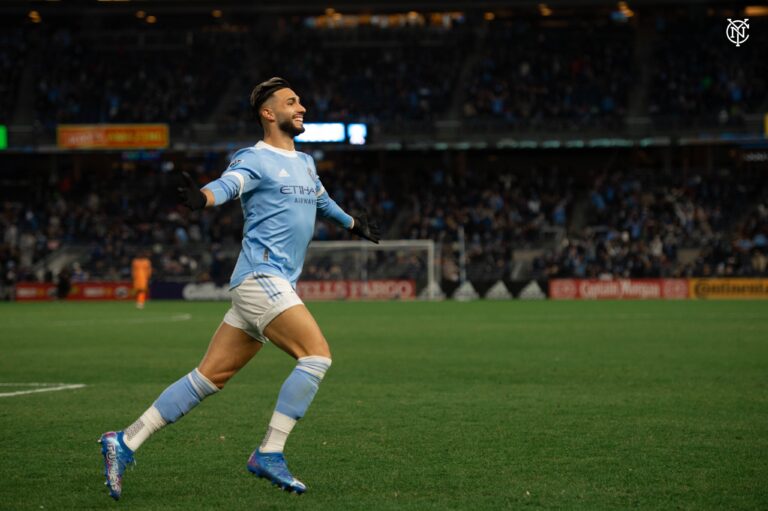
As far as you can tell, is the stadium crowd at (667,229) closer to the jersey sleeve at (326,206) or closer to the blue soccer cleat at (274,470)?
the jersey sleeve at (326,206)

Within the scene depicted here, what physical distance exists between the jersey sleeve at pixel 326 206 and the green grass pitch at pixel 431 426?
1748mm

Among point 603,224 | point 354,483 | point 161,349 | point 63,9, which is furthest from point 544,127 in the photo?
point 354,483

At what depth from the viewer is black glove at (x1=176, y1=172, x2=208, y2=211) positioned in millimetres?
6051

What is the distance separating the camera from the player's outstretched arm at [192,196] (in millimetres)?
6055

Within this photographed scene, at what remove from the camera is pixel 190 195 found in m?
6.10

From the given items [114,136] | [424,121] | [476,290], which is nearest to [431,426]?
[476,290]

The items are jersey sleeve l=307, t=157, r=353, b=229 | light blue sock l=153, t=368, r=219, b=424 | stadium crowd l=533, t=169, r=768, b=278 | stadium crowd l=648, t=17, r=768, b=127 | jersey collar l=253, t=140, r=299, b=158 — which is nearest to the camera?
light blue sock l=153, t=368, r=219, b=424

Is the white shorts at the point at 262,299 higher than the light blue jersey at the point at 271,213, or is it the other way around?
the light blue jersey at the point at 271,213

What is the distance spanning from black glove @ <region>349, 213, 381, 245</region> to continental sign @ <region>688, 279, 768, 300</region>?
115 feet

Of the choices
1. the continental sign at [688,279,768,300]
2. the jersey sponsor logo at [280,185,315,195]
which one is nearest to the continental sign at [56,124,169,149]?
the continental sign at [688,279,768,300]

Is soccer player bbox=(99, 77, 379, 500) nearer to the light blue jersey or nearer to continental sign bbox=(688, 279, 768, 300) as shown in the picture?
the light blue jersey

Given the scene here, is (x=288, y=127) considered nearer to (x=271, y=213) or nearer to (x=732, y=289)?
(x=271, y=213)

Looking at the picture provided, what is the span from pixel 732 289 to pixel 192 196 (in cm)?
3792

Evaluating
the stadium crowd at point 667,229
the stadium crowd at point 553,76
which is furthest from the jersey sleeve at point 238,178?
the stadium crowd at point 553,76
